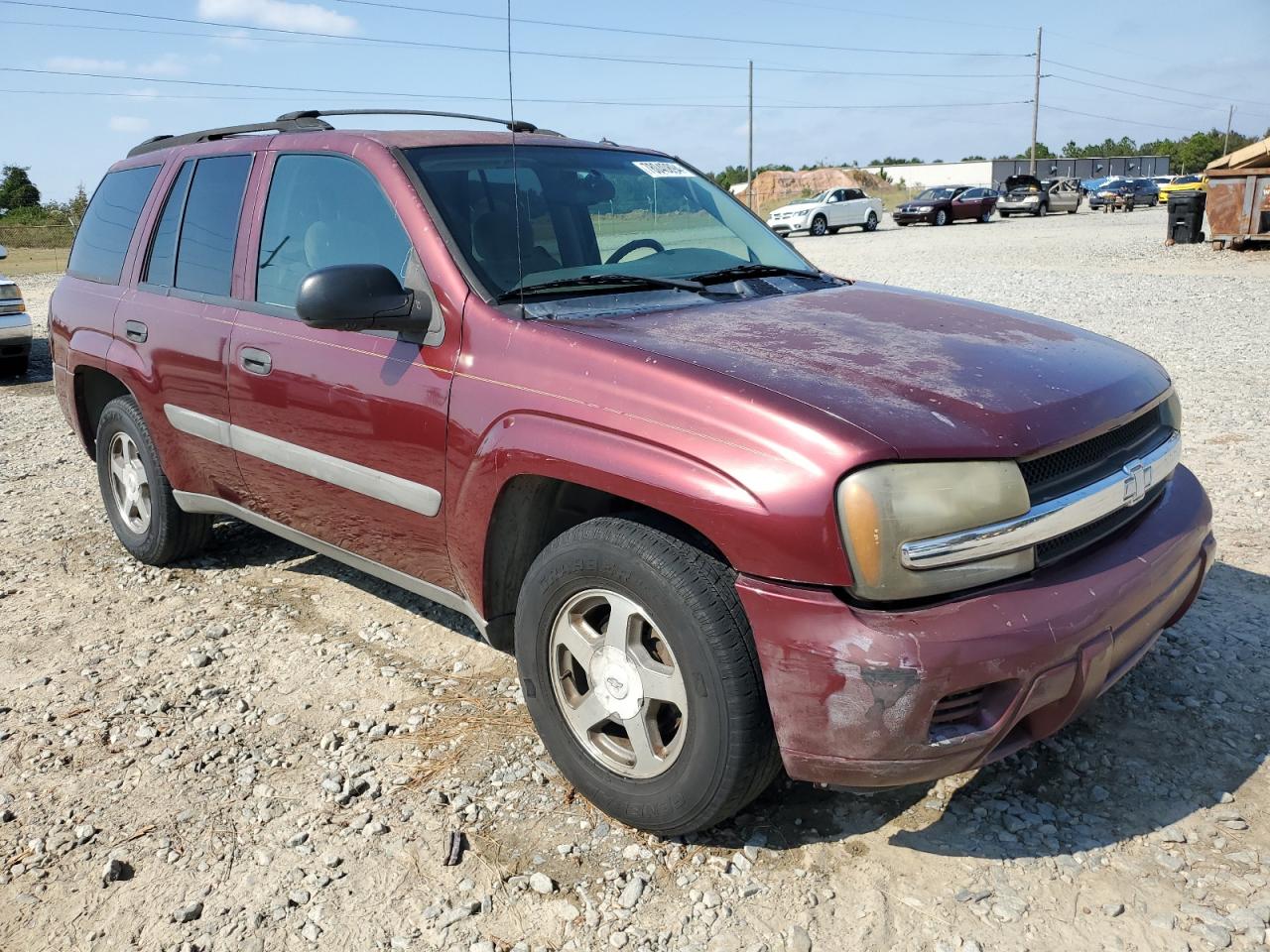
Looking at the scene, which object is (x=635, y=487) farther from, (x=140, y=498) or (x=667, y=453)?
(x=140, y=498)

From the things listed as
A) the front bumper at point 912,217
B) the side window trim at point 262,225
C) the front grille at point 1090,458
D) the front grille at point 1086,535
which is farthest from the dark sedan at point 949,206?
the front grille at point 1086,535

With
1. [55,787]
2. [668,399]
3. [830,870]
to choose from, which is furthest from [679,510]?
[55,787]

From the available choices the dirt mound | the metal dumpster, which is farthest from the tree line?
the metal dumpster

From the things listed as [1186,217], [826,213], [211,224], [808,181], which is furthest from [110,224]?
[808,181]

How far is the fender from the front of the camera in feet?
7.39

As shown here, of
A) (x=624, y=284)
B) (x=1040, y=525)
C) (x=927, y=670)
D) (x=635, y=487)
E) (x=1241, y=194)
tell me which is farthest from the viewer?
(x=1241, y=194)

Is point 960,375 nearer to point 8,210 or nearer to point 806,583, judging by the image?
point 806,583

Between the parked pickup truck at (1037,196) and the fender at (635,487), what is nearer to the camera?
the fender at (635,487)

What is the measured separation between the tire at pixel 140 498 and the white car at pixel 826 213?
29.8 meters

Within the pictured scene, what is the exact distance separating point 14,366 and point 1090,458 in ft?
38.3

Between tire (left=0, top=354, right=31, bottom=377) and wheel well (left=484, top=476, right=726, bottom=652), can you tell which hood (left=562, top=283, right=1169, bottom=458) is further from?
tire (left=0, top=354, right=31, bottom=377)

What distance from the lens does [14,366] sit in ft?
36.4

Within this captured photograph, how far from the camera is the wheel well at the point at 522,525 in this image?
2900mm

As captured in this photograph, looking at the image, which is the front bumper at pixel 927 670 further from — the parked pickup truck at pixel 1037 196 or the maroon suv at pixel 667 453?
the parked pickup truck at pixel 1037 196
